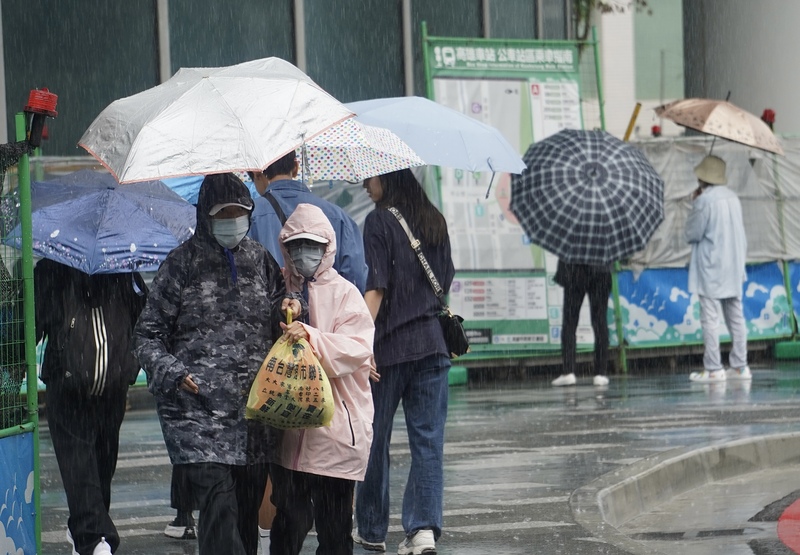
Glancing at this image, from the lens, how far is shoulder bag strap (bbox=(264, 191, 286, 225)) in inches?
241

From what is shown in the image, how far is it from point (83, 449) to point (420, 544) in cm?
158

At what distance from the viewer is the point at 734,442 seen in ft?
32.1

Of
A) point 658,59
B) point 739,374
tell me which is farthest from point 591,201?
point 658,59

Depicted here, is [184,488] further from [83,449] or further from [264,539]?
[83,449]

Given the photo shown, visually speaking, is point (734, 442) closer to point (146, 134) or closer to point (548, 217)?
point (548, 217)

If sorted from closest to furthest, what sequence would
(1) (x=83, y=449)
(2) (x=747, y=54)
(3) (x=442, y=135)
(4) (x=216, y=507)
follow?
(4) (x=216, y=507) < (1) (x=83, y=449) < (3) (x=442, y=135) < (2) (x=747, y=54)

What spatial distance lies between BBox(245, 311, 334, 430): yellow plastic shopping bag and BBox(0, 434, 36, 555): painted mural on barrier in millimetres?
1276

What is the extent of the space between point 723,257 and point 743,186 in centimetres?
219

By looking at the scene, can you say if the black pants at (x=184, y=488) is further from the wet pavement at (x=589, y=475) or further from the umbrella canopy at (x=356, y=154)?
the umbrella canopy at (x=356, y=154)

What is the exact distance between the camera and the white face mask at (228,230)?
5352 mm

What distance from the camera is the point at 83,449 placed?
6.40 metres

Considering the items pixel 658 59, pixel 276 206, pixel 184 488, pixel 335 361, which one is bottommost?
pixel 184 488

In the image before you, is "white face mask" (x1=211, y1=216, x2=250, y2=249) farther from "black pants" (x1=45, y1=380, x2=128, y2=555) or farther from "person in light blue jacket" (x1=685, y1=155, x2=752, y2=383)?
"person in light blue jacket" (x1=685, y1=155, x2=752, y2=383)

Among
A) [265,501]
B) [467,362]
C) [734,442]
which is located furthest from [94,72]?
[265,501]
